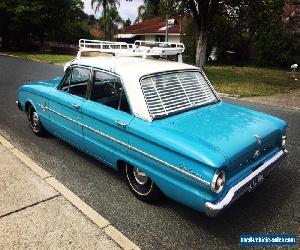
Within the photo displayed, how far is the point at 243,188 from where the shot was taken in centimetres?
396

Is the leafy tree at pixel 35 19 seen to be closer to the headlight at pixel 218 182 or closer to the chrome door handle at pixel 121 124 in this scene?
the chrome door handle at pixel 121 124

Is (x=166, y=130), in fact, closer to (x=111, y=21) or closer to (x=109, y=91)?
(x=109, y=91)

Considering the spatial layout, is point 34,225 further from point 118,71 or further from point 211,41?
point 211,41

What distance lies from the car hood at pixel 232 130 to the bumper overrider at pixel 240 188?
0.54 feet

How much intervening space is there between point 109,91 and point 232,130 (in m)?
1.90

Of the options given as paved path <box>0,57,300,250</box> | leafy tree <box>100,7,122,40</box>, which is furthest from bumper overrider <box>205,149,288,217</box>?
leafy tree <box>100,7,122,40</box>

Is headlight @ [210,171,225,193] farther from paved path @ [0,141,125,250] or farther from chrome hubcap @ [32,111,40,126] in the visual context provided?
chrome hubcap @ [32,111,40,126]

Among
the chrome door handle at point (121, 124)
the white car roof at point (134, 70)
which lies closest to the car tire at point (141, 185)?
the chrome door handle at point (121, 124)

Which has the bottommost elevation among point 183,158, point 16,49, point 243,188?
point 16,49

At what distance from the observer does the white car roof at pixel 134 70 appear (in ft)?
14.9

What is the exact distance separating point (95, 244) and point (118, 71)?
2.31 metres

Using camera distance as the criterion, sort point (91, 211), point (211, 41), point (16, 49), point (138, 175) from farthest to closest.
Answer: point (16, 49) → point (211, 41) → point (138, 175) → point (91, 211)

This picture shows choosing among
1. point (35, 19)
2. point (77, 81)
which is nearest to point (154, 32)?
point (35, 19)

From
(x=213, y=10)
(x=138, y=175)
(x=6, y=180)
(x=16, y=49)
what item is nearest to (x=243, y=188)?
(x=138, y=175)
